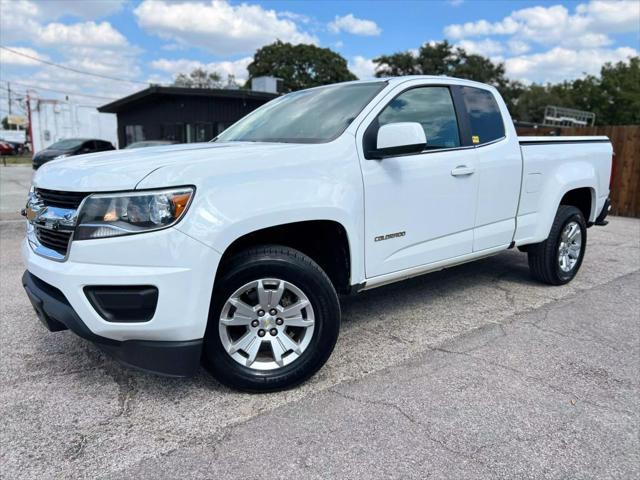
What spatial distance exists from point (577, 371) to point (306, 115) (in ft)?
8.52

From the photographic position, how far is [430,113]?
3840mm

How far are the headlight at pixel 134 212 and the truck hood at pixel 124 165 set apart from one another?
6 cm

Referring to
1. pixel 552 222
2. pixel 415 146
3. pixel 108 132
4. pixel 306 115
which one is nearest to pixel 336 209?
pixel 415 146

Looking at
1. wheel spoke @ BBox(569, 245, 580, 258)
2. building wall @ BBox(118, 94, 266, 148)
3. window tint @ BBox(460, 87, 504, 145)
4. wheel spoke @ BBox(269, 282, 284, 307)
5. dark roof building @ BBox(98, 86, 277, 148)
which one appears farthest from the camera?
building wall @ BBox(118, 94, 266, 148)

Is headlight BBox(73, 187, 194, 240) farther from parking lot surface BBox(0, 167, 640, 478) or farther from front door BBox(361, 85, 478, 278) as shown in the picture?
front door BBox(361, 85, 478, 278)

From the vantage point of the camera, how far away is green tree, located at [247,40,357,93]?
172 feet

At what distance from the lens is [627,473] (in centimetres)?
226

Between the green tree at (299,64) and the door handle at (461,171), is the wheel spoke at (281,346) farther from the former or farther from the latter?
the green tree at (299,64)

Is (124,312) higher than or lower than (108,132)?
lower

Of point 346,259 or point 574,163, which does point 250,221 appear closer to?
point 346,259

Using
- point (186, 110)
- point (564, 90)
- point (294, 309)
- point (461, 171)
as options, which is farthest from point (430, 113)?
point (564, 90)

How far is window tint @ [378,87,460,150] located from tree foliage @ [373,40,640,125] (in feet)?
145

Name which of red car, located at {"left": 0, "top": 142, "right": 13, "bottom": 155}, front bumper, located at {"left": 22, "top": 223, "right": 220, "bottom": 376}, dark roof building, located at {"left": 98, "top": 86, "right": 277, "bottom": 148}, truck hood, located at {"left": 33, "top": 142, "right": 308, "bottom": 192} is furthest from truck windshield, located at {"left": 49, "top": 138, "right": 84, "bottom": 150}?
red car, located at {"left": 0, "top": 142, "right": 13, "bottom": 155}

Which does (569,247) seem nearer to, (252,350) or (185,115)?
(252,350)
